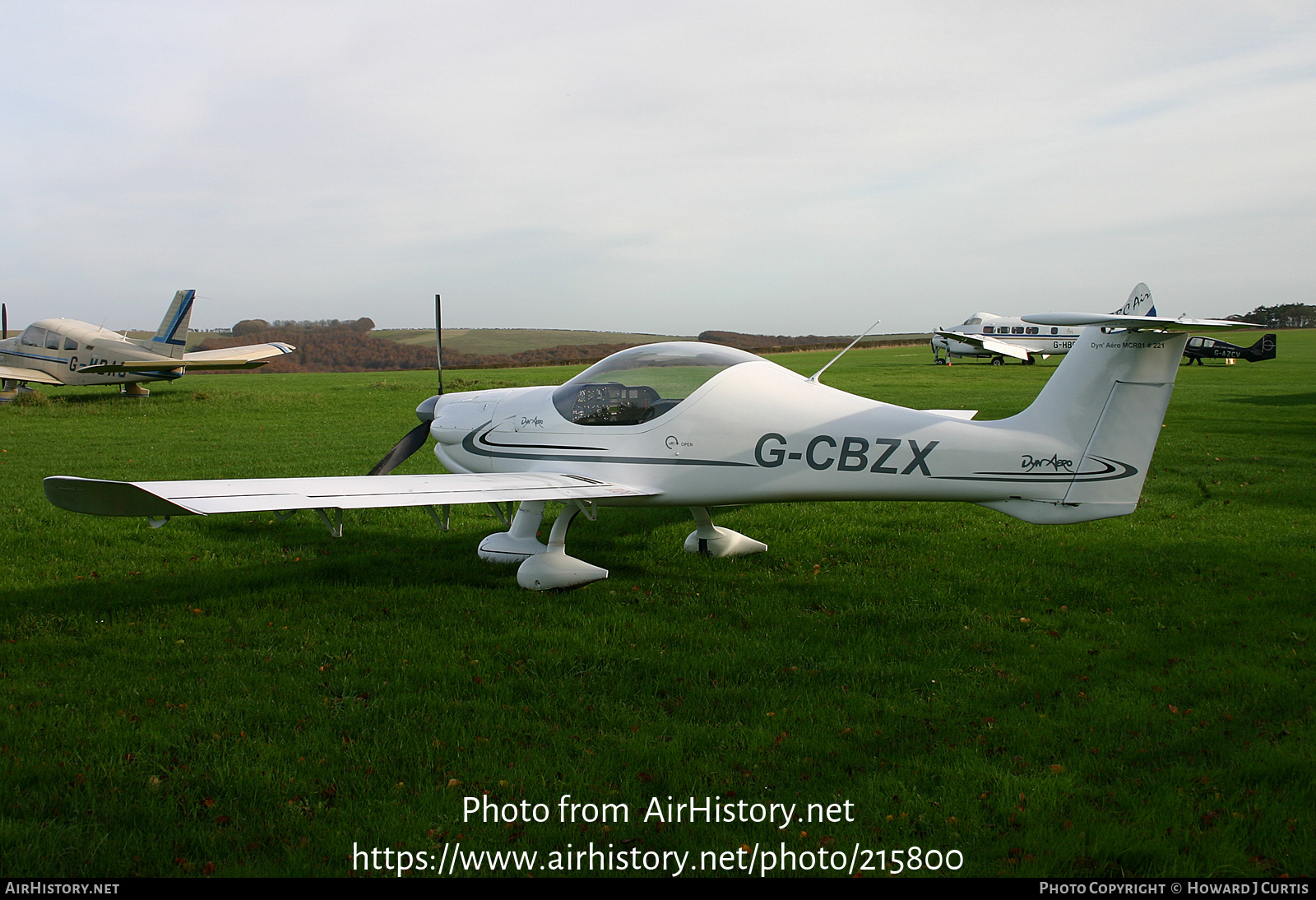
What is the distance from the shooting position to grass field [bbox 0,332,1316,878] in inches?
127

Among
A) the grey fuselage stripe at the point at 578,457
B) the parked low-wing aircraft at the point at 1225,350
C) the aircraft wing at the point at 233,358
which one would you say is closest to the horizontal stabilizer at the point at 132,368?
the aircraft wing at the point at 233,358

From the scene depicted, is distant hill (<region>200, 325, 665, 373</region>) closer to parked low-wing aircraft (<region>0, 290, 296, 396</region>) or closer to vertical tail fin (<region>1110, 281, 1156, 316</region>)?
parked low-wing aircraft (<region>0, 290, 296, 396</region>)

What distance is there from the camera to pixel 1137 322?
5531 millimetres

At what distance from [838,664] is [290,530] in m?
6.12

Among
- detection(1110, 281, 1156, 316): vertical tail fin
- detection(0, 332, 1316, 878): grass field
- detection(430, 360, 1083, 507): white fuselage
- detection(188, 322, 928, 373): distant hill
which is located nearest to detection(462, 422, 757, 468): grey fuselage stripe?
detection(430, 360, 1083, 507): white fuselage

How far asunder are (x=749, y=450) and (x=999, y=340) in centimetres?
4737

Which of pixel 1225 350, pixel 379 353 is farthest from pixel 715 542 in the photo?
pixel 379 353

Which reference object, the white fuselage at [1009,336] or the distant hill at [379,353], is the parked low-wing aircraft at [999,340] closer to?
the white fuselage at [1009,336]

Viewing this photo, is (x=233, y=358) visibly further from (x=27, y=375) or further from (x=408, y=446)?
(x=408, y=446)

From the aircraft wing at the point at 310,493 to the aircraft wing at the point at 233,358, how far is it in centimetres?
2306

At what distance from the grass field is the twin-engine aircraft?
773 millimetres

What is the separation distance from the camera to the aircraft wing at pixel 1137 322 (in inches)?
201
